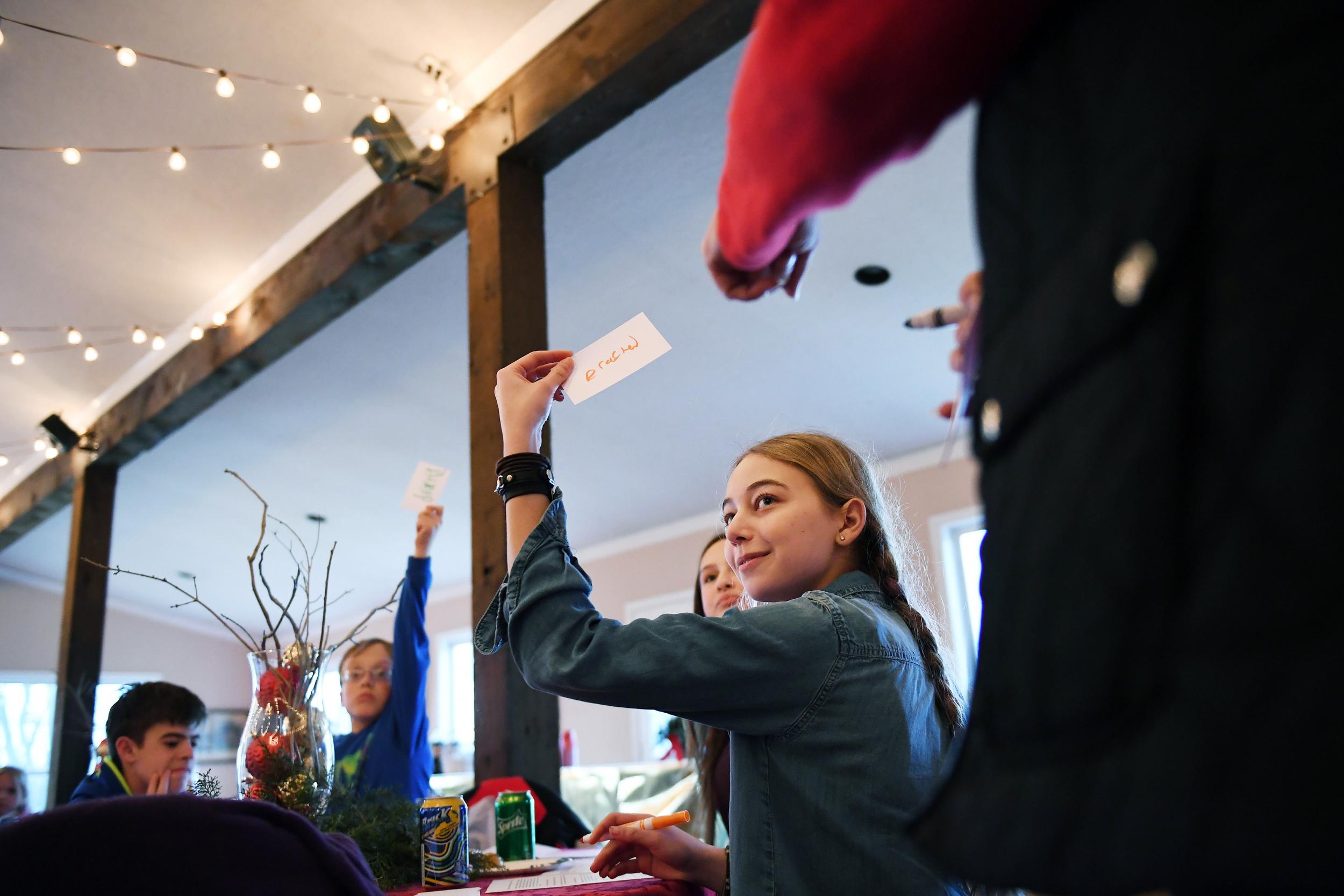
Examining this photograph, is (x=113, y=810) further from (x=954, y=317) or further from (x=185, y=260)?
(x=185, y=260)

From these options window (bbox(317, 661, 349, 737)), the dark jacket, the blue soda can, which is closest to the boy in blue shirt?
window (bbox(317, 661, 349, 737))

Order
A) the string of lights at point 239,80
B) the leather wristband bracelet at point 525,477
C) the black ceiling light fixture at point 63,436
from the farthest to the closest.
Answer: the black ceiling light fixture at point 63,436 → the string of lights at point 239,80 → the leather wristband bracelet at point 525,477

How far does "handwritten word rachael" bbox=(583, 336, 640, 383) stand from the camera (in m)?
1.21

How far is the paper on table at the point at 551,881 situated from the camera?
1436mm

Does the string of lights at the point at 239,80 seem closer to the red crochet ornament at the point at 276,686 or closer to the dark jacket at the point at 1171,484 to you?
the red crochet ornament at the point at 276,686

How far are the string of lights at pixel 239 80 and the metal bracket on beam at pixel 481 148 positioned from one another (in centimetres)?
19

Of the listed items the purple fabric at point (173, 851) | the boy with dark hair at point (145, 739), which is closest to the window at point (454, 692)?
the boy with dark hair at point (145, 739)

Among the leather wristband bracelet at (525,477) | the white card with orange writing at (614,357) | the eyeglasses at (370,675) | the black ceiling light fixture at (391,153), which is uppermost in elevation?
the black ceiling light fixture at (391,153)

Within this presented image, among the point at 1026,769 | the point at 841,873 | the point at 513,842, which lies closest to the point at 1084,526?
the point at 1026,769

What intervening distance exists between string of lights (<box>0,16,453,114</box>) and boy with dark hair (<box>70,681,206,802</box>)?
6.09ft

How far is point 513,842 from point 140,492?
650 centimetres

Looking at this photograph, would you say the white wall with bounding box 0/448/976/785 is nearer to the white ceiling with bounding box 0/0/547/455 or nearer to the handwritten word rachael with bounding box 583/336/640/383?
the white ceiling with bounding box 0/0/547/455

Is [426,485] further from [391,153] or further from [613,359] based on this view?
[391,153]

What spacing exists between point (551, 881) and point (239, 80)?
10.1ft
